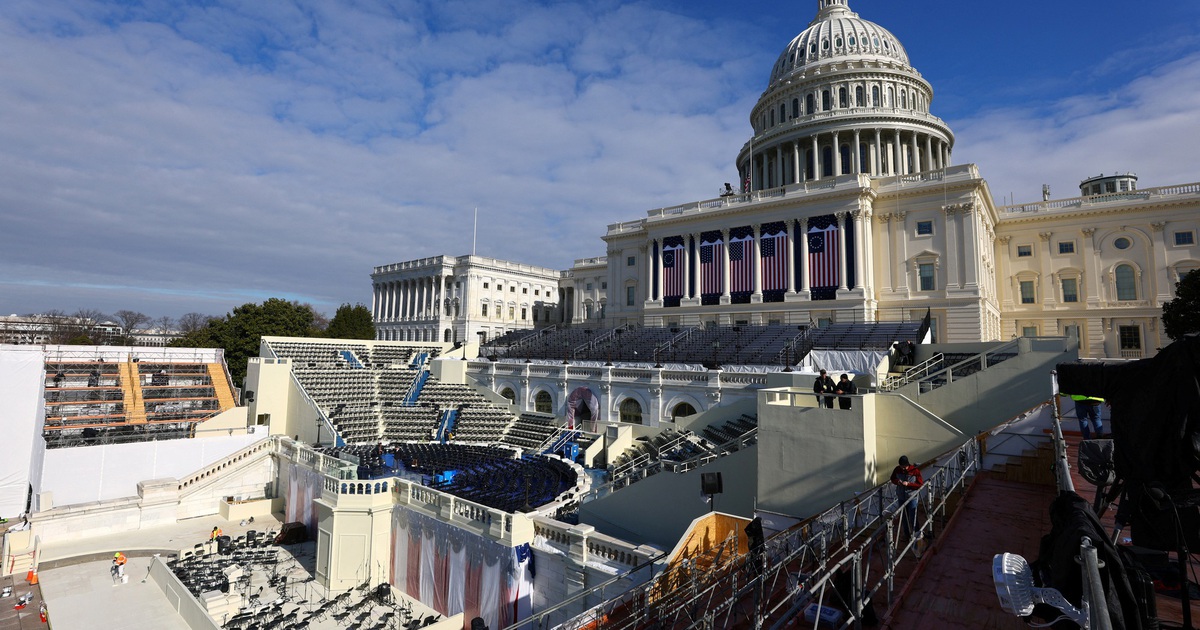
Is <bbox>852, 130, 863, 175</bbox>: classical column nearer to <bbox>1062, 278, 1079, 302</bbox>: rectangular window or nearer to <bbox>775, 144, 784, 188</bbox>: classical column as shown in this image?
<bbox>775, 144, 784, 188</bbox>: classical column

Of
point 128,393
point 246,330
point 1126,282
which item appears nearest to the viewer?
point 128,393

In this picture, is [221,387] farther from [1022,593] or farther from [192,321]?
[192,321]

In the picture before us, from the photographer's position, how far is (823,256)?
150 ft

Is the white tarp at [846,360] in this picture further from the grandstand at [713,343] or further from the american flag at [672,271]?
the american flag at [672,271]

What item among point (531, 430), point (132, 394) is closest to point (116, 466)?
point (132, 394)

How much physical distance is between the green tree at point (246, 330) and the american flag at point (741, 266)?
45.4 metres

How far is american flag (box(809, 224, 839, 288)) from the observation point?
45.1m

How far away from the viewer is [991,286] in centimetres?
4809

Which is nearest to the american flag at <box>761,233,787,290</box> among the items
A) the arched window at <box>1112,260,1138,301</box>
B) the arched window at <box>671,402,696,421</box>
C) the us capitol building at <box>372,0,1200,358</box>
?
the us capitol building at <box>372,0,1200,358</box>

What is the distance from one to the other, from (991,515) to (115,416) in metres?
47.1

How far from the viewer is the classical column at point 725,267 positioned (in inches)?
1959

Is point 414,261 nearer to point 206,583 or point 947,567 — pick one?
point 206,583

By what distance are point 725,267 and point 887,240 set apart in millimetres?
12864

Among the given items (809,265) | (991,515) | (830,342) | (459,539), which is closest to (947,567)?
(991,515)
